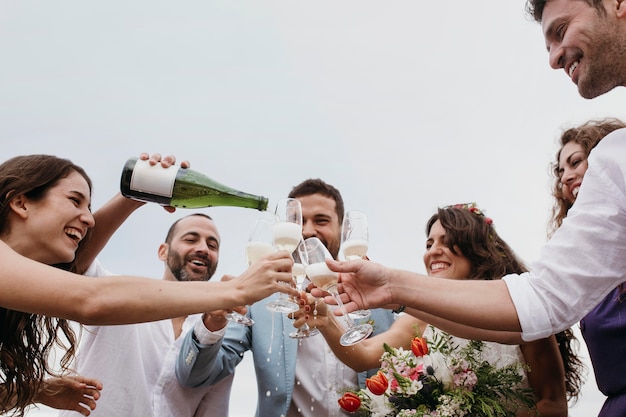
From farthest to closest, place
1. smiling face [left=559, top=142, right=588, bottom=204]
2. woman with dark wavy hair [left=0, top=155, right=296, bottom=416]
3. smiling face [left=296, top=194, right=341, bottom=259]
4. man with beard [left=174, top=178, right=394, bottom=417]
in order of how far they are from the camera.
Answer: smiling face [left=296, top=194, right=341, bottom=259] < man with beard [left=174, top=178, right=394, bottom=417] < smiling face [left=559, top=142, right=588, bottom=204] < woman with dark wavy hair [left=0, top=155, right=296, bottom=416]

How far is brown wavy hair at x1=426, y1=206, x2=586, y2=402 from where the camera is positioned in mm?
4332

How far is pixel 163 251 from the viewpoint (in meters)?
6.32

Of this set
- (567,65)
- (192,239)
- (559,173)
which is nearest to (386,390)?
(567,65)

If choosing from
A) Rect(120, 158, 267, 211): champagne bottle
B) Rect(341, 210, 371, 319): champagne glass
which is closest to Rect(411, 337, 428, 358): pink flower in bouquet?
Rect(341, 210, 371, 319): champagne glass

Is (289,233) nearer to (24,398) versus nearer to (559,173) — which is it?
(24,398)

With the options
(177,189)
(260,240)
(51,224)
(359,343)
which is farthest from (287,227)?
(51,224)

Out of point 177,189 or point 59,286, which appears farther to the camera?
point 177,189

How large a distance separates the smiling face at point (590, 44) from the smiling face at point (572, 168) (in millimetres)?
1635

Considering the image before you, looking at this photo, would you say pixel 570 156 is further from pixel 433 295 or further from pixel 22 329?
pixel 22 329

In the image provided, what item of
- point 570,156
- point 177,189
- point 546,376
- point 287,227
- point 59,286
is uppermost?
point 177,189

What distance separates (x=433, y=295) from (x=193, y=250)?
12.2ft

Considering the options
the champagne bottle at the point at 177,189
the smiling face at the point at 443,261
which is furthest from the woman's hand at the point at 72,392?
the smiling face at the point at 443,261

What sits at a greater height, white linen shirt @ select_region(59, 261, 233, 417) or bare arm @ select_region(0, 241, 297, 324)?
bare arm @ select_region(0, 241, 297, 324)

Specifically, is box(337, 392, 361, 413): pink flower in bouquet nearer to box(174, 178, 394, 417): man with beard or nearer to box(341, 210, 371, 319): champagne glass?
box(341, 210, 371, 319): champagne glass
